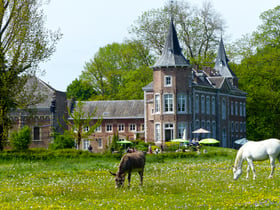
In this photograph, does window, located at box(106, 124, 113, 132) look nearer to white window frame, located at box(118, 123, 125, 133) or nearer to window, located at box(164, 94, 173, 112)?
white window frame, located at box(118, 123, 125, 133)

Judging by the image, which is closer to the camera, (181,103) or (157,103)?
(181,103)

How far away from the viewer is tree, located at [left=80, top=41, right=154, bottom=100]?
→ 9031 cm

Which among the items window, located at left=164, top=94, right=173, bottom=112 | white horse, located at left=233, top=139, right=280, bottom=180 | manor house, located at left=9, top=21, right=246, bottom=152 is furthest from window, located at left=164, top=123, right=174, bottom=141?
white horse, located at left=233, top=139, right=280, bottom=180

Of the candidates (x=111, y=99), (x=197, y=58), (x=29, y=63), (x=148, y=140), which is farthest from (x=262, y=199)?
(x=111, y=99)

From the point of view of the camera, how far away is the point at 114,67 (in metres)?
95.6

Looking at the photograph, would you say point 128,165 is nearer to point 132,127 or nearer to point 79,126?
point 79,126

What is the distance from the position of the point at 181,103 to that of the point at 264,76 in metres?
17.4

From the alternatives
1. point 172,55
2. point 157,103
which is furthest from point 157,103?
point 172,55

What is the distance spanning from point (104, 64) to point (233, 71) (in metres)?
20.2

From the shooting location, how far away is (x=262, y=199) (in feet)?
50.8

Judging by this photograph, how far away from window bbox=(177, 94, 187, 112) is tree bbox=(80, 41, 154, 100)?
18.8 metres

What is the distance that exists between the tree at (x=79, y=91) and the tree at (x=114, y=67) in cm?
187

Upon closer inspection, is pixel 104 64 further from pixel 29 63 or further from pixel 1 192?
pixel 1 192

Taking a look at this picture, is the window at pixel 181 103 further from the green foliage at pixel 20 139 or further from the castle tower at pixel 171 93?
the green foliage at pixel 20 139
